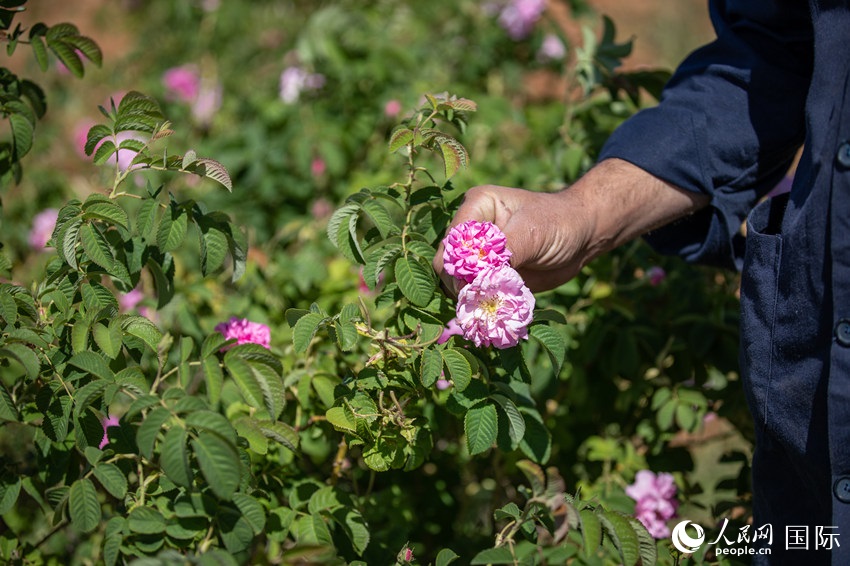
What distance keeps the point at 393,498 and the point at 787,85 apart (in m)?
1.01

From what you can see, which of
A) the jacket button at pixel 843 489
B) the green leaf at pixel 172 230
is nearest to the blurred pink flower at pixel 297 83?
the green leaf at pixel 172 230

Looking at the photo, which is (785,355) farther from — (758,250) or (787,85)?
(787,85)

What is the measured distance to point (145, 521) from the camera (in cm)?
115

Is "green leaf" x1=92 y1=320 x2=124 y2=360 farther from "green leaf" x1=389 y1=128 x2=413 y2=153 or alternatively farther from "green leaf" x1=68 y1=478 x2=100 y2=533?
"green leaf" x1=389 y1=128 x2=413 y2=153

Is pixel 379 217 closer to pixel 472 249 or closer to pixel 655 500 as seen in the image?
pixel 472 249

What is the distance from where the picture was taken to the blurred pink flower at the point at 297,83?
9.55ft

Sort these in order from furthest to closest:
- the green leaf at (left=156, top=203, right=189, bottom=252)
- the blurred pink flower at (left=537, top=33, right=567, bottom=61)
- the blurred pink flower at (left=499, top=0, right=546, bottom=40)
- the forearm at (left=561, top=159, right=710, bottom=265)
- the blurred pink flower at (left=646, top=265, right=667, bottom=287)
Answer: the blurred pink flower at (left=537, top=33, right=567, bottom=61) → the blurred pink flower at (left=499, top=0, right=546, bottom=40) → the blurred pink flower at (left=646, top=265, right=667, bottom=287) → the forearm at (left=561, top=159, right=710, bottom=265) → the green leaf at (left=156, top=203, right=189, bottom=252)

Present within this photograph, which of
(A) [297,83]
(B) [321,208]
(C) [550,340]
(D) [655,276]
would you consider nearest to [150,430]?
(C) [550,340]

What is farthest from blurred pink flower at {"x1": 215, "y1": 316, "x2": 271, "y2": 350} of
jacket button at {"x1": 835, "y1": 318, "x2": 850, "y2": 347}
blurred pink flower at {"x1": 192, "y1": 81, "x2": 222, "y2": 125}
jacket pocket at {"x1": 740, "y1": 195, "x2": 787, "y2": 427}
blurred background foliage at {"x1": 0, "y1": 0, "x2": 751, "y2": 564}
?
blurred pink flower at {"x1": 192, "y1": 81, "x2": 222, "y2": 125}

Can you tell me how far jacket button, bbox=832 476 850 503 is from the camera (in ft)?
3.64

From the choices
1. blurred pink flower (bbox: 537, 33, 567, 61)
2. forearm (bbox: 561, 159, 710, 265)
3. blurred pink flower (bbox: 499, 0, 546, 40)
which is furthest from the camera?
blurred pink flower (bbox: 537, 33, 567, 61)

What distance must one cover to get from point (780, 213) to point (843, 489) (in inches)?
17.3

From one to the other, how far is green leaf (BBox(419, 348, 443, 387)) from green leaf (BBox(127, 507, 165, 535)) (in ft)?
1.30

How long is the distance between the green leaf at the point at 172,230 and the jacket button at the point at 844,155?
36.4 inches
